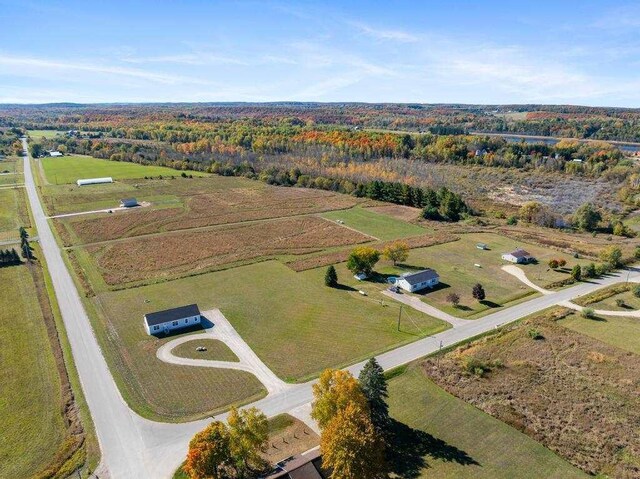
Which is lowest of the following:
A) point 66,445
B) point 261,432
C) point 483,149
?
point 66,445

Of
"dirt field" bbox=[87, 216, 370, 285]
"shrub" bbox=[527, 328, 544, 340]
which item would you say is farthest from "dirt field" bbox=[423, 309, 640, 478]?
"dirt field" bbox=[87, 216, 370, 285]

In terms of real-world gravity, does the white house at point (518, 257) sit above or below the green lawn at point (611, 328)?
above

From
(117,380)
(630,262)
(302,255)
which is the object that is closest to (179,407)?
(117,380)

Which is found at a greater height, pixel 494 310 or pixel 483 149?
pixel 483 149

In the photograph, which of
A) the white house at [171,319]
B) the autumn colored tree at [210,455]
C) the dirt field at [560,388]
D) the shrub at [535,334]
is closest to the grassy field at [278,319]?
the white house at [171,319]

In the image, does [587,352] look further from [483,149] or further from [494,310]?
[483,149]

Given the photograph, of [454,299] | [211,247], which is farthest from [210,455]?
[211,247]

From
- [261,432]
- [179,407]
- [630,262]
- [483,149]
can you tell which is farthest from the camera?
[483,149]

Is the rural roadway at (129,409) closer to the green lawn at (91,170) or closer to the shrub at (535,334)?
the shrub at (535,334)
